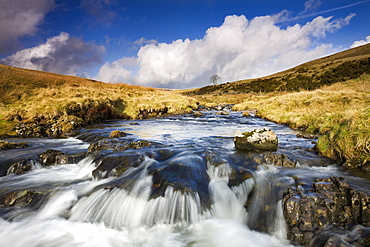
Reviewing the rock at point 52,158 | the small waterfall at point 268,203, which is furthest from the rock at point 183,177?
the rock at point 52,158

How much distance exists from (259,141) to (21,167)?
396 inches

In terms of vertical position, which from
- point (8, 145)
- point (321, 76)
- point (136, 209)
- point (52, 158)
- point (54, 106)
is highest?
point (321, 76)

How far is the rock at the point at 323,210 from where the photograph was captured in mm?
4027

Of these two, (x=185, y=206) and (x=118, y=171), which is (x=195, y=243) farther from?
(x=118, y=171)

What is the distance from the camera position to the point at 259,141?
873 centimetres

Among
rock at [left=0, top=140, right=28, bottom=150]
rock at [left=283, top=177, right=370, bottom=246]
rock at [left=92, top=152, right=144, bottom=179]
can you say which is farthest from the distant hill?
rock at [left=0, top=140, right=28, bottom=150]

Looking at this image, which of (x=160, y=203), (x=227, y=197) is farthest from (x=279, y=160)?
(x=160, y=203)

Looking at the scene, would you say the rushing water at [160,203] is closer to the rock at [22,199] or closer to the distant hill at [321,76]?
the rock at [22,199]

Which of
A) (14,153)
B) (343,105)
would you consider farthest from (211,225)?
(343,105)

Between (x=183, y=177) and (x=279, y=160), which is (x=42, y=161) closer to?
(x=183, y=177)

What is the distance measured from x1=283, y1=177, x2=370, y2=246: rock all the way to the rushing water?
32 cm

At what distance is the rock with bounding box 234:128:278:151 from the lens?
28.3ft

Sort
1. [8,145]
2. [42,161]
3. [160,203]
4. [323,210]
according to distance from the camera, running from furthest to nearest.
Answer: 1. [8,145]
2. [42,161]
3. [160,203]
4. [323,210]

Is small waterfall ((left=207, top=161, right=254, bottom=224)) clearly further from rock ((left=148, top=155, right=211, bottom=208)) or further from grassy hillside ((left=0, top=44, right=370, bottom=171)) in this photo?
Answer: grassy hillside ((left=0, top=44, right=370, bottom=171))
